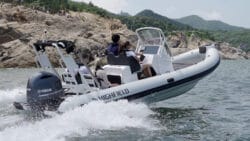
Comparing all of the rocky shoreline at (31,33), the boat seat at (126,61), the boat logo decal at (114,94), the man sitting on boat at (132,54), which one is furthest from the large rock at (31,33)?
the boat logo decal at (114,94)

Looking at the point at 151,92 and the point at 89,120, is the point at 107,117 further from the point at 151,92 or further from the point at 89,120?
the point at 151,92

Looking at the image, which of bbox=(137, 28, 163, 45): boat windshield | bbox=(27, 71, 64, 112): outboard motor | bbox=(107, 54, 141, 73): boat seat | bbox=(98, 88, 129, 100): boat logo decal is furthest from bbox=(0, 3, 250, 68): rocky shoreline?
bbox=(27, 71, 64, 112): outboard motor

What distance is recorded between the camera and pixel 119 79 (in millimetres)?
12930

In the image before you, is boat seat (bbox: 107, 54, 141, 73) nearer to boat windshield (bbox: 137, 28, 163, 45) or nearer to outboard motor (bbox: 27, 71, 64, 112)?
boat windshield (bbox: 137, 28, 163, 45)

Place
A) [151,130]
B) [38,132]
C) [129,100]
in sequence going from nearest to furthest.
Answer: [38,132] < [151,130] < [129,100]

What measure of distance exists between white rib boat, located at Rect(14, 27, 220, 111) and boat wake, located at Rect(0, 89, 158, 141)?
0.32 meters

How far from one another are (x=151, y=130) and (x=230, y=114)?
3.37 m

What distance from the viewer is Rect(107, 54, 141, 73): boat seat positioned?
42.2ft

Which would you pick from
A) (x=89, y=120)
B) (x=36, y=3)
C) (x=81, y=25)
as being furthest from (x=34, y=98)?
(x=36, y=3)

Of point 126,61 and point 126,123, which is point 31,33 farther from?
point 126,123

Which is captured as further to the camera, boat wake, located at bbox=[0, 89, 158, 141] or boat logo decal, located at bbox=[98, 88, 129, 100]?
boat logo decal, located at bbox=[98, 88, 129, 100]

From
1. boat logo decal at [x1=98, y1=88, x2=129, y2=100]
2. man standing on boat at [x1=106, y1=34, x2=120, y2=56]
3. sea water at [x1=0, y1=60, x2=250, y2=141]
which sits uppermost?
man standing on boat at [x1=106, y1=34, x2=120, y2=56]

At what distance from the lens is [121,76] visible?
12.8 metres

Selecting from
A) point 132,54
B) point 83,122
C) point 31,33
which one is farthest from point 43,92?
point 31,33
